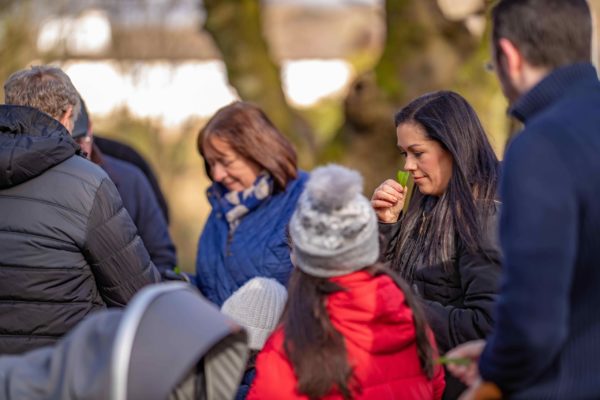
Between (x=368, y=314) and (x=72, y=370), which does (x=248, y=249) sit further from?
(x=72, y=370)

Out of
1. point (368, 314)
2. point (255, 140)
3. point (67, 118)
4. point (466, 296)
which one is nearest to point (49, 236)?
point (67, 118)

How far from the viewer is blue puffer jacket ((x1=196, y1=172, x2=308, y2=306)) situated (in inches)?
195

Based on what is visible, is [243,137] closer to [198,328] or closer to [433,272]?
[433,272]

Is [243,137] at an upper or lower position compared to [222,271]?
upper

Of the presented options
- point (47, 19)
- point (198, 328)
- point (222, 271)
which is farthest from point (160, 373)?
point (47, 19)

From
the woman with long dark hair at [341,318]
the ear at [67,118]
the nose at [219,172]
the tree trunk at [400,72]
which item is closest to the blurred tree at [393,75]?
the tree trunk at [400,72]

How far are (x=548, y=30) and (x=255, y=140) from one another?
8.78 feet

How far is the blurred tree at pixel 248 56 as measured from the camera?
1038 cm

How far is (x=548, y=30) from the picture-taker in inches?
105

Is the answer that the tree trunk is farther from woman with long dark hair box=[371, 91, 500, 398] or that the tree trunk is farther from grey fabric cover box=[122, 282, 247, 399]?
grey fabric cover box=[122, 282, 247, 399]

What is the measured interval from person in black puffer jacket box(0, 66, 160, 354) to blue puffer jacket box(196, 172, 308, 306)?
1.16m

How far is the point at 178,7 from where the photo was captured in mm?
15094

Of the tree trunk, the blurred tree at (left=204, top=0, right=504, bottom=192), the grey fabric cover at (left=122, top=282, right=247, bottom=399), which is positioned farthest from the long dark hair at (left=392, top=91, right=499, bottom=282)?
the tree trunk

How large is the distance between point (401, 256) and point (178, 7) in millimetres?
11723
